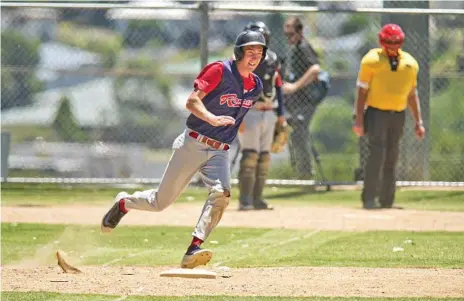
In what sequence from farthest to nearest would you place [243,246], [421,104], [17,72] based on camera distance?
[17,72] < [421,104] < [243,246]

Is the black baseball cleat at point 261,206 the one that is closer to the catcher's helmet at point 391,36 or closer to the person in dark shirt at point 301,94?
the person in dark shirt at point 301,94

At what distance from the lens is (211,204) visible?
9.99 m

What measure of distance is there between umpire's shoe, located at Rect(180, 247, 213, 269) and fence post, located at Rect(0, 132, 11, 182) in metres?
8.95

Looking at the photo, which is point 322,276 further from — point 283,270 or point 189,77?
point 189,77

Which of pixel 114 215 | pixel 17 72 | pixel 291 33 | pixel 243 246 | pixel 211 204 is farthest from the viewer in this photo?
pixel 17 72

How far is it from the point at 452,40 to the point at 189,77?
4677 millimetres

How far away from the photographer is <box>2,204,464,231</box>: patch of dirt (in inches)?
567

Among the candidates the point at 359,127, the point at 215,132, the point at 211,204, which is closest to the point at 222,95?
the point at 215,132

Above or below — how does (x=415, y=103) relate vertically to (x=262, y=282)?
above

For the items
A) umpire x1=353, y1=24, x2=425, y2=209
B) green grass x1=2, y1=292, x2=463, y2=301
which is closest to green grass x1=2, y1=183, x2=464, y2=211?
umpire x1=353, y1=24, x2=425, y2=209

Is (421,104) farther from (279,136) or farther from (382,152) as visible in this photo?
(279,136)

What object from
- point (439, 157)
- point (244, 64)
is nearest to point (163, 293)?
point (244, 64)

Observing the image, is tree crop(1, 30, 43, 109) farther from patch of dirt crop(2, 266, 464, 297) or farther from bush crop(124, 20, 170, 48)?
patch of dirt crop(2, 266, 464, 297)

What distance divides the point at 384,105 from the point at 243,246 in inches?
153
